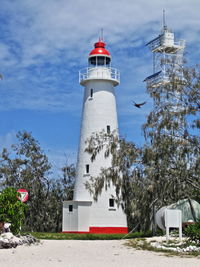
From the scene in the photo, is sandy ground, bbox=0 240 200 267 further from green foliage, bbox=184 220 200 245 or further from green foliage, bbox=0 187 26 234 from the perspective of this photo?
green foliage, bbox=184 220 200 245

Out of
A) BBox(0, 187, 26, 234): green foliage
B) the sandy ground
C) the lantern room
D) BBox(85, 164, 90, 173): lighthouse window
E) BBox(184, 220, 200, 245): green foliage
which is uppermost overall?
the lantern room

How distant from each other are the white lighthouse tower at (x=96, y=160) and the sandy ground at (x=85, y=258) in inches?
579

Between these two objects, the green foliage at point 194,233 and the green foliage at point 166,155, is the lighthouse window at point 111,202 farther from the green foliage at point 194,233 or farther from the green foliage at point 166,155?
the green foliage at point 194,233

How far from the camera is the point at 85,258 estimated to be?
14.9 metres

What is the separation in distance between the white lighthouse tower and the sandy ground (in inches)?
579

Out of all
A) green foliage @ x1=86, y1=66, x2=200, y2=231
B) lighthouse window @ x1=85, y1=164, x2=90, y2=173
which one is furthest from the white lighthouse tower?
green foliage @ x1=86, y1=66, x2=200, y2=231

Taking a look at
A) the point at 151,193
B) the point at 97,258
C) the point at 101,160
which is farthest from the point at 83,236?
the point at 97,258

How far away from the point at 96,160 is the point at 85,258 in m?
18.8

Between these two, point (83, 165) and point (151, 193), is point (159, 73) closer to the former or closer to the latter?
point (83, 165)

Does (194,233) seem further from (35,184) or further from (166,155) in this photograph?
(35,184)

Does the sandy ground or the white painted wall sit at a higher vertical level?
the white painted wall

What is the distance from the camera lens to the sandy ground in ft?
44.2

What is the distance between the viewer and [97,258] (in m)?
15.0

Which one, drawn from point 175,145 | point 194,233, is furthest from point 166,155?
point 194,233
